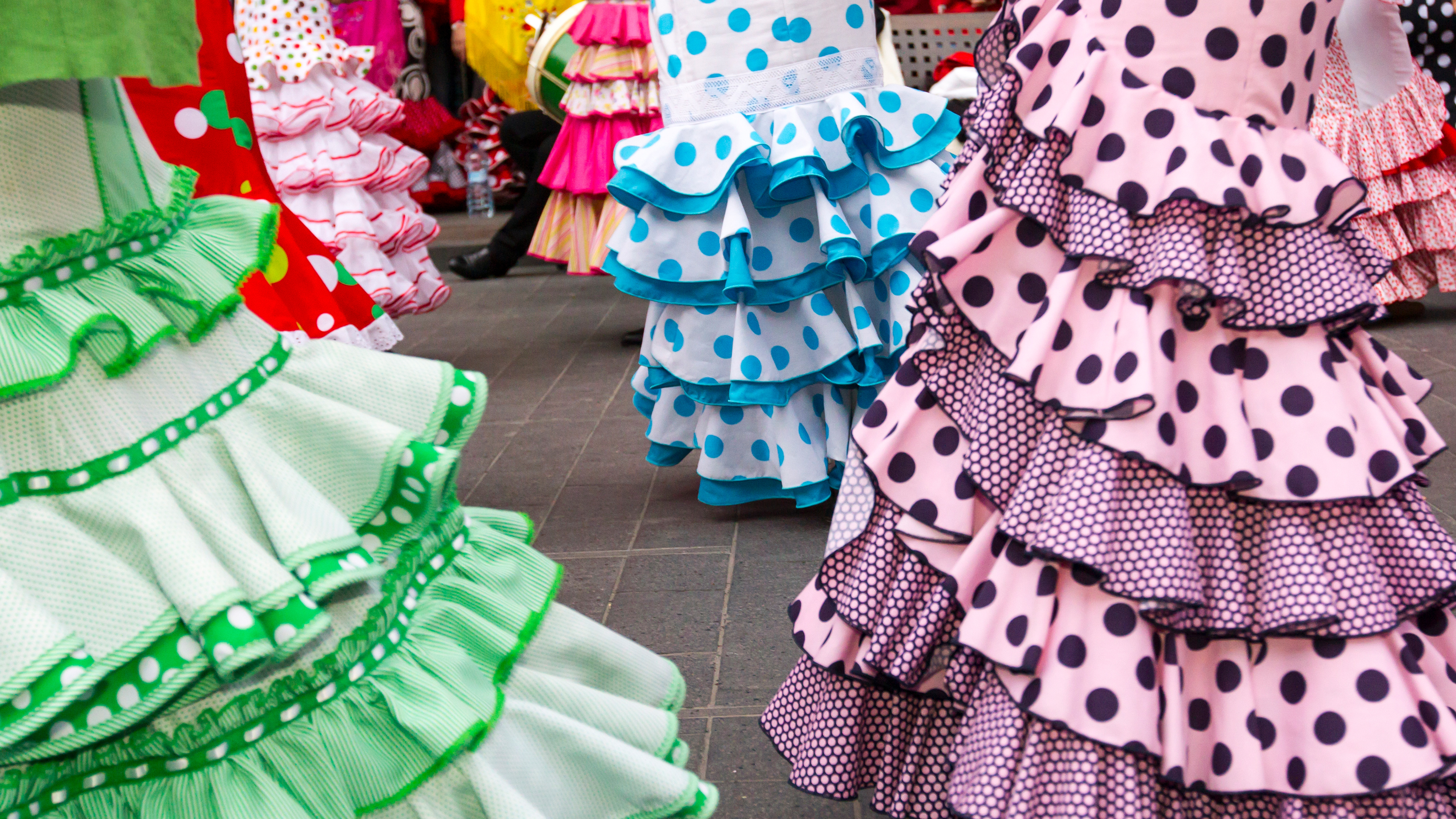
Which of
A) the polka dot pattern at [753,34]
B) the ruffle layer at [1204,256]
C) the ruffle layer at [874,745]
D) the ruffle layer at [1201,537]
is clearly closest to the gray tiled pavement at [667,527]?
the ruffle layer at [874,745]

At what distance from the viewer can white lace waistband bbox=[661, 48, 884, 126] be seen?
3094 mm

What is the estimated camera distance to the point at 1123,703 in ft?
4.40

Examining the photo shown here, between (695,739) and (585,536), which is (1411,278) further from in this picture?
(695,739)

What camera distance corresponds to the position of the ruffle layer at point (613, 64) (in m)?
5.43

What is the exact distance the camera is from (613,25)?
5.36 metres

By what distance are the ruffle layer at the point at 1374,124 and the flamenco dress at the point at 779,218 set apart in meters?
2.30

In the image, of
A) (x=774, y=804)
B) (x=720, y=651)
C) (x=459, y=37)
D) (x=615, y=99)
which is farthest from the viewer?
(x=459, y=37)

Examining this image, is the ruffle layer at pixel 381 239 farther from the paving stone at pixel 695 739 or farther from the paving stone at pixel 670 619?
the paving stone at pixel 695 739

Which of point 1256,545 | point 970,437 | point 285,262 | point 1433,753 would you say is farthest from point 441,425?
point 285,262

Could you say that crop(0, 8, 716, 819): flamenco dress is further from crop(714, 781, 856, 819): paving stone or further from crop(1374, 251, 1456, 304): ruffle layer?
crop(1374, 251, 1456, 304): ruffle layer

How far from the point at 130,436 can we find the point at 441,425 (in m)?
0.30

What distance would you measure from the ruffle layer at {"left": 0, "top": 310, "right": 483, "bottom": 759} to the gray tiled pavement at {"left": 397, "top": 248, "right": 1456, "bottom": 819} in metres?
0.94

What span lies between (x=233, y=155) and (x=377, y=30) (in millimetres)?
7300

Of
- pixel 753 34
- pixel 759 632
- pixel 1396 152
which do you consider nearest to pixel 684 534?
pixel 759 632
